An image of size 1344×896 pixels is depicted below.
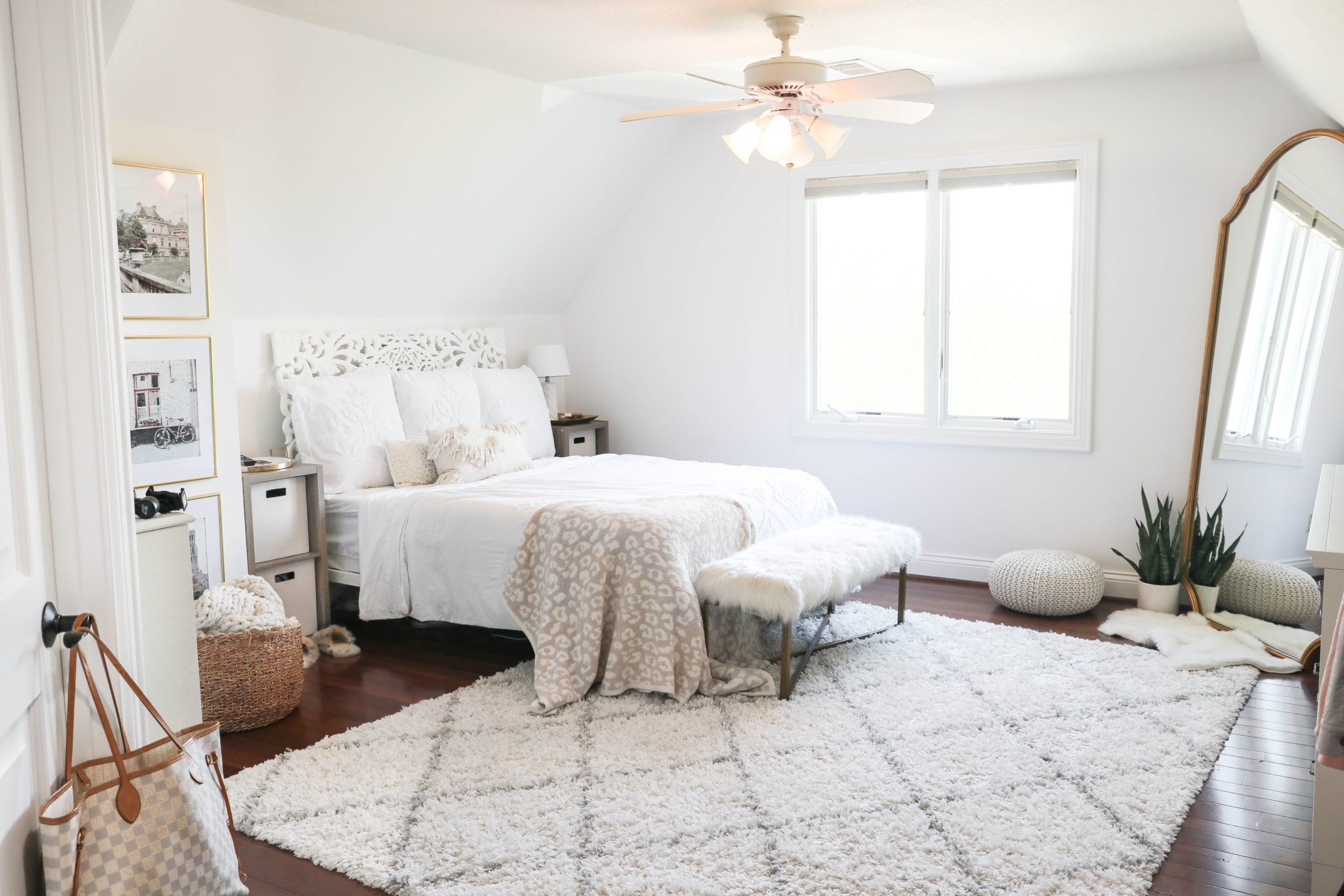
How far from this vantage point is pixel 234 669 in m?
3.17

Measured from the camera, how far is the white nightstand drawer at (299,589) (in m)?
4.08

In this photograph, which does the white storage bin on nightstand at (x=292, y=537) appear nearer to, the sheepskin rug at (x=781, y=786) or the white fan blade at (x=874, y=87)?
the sheepskin rug at (x=781, y=786)

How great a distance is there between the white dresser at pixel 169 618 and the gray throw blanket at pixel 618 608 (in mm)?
1083

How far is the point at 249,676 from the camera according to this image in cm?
320

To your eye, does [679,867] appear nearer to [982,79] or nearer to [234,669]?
[234,669]

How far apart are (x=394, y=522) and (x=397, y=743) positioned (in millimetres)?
1201

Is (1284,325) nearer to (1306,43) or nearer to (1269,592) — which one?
(1269,592)

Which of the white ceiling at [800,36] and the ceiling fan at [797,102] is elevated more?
the white ceiling at [800,36]

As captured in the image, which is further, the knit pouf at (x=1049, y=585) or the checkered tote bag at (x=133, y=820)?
the knit pouf at (x=1049, y=585)

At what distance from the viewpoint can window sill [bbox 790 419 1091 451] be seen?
4.89 m

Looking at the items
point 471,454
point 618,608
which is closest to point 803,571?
point 618,608

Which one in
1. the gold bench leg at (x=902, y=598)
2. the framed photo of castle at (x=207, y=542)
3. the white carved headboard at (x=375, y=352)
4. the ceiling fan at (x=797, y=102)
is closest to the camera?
the ceiling fan at (x=797, y=102)

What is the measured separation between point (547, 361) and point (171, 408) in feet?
7.92

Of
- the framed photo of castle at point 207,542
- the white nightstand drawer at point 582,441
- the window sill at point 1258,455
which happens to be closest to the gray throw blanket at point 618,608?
the framed photo of castle at point 207,542
